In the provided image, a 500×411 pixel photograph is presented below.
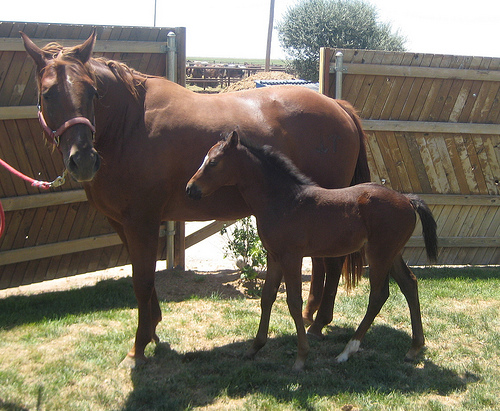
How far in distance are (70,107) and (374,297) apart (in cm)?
266

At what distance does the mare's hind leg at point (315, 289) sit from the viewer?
490 centimetres

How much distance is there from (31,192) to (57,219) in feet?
1.44

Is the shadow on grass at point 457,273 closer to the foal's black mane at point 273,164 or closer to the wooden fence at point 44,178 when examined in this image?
the foal's black mane at point 273,164

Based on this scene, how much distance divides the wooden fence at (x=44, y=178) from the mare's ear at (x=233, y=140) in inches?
90.7

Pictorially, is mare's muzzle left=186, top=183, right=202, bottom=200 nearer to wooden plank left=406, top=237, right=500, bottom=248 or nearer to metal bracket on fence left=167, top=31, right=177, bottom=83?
metal bracket on fence left=167, top=31, right=177, bottom=83

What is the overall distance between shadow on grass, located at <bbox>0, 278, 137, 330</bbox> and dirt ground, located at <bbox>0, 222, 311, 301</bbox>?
34 cm

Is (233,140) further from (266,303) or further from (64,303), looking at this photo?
(64,303)

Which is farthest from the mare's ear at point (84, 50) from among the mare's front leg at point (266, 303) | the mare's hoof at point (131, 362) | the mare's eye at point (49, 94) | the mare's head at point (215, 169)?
the mare's hoof at point (131, 362)

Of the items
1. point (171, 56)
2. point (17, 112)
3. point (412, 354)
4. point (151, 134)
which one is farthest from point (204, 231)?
point (412, 354)

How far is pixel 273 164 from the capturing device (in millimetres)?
4020

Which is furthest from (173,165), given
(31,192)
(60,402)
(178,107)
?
(31,192)

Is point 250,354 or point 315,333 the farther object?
point 315,333

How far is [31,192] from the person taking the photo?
5.69 metres

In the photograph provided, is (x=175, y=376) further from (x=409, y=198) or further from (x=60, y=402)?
(x=409, y=198)
